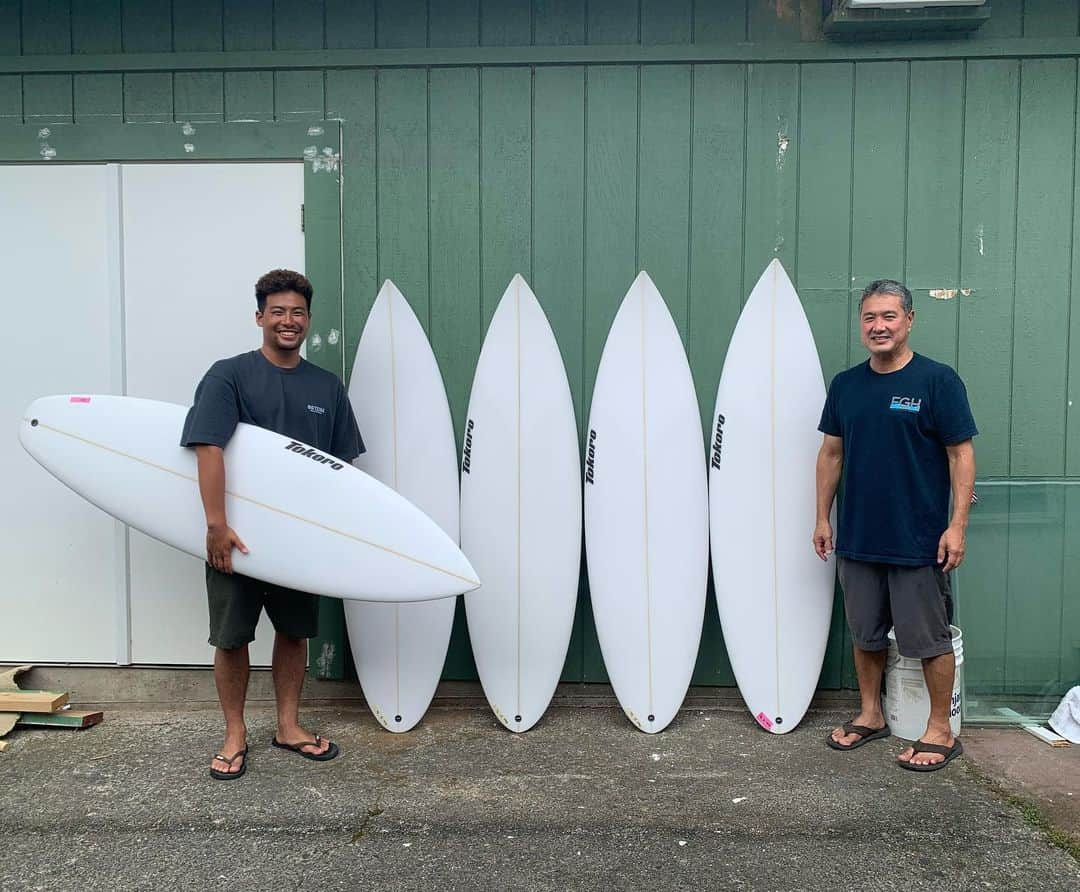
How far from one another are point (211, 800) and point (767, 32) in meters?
2.84

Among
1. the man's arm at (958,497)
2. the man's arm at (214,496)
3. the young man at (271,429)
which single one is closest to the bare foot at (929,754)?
the man's arm at (958,497)

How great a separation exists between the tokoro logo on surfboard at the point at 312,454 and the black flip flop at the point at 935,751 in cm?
182

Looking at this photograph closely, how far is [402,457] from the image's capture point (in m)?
2.72

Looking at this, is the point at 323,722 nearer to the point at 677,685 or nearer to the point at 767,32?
the point at 677,685

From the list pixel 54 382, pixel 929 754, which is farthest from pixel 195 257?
pixel 929 754

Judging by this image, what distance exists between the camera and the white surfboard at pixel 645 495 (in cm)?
270

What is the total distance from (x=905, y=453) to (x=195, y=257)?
7.68ft

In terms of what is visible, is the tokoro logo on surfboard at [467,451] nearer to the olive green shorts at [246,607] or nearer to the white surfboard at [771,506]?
the olive green shorts at [246,607]

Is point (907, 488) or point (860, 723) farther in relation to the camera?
point (860, 723)

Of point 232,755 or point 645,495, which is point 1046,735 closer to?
point 645,495

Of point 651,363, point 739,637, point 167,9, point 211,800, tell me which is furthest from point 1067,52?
point 211,800

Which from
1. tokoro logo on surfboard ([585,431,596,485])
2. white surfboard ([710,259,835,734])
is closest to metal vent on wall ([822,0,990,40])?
white surfboard ([710,259,835,734])

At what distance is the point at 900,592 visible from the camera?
239cm

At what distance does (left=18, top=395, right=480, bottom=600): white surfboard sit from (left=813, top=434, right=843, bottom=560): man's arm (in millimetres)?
1080
